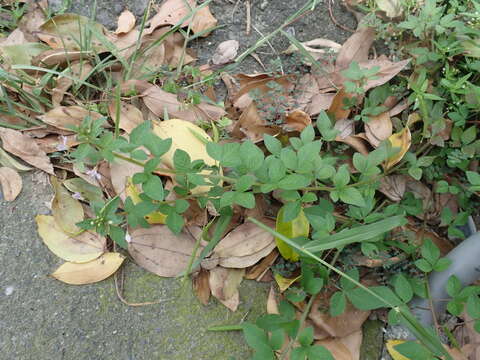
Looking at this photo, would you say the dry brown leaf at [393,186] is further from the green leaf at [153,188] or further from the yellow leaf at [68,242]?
the yellow leaf at [68,242]

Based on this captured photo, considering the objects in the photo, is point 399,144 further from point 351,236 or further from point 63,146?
point 63,146

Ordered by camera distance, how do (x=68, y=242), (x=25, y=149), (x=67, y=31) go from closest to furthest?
(x=68, y=242)
(x=25, y=149)
(x=67, y=31)

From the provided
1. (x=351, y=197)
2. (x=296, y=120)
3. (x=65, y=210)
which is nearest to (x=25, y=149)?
(x=65, y=210)

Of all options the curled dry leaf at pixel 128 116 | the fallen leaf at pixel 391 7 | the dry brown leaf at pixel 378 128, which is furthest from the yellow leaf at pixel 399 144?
the curled dry leaf at pixel 128 116

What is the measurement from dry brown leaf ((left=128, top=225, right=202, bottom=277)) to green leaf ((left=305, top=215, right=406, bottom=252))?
43 centimetres

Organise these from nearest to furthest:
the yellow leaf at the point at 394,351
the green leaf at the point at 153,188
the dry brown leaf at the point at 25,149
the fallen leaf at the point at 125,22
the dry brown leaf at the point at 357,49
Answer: the green leaf at the point at 153,188, the yellow leaf at the point at 394,351, the dry brown leaf at the point at 25,149, the dry brown leaf at the point at 357,49, the fallen leaf at the point at 125,22

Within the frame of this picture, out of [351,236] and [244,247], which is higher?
[351,236]

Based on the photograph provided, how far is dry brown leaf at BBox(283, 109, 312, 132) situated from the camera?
160 cm

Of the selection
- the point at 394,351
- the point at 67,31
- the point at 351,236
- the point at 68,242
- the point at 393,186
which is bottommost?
the point at 394,351

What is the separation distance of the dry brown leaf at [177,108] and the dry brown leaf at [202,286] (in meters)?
0.53

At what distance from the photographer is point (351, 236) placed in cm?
126

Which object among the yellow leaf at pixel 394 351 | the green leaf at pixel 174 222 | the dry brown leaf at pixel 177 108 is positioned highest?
the dry brown leaf at pixel 177 108

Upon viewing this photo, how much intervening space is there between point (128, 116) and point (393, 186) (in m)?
0.91

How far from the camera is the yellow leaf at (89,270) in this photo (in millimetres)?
1465
